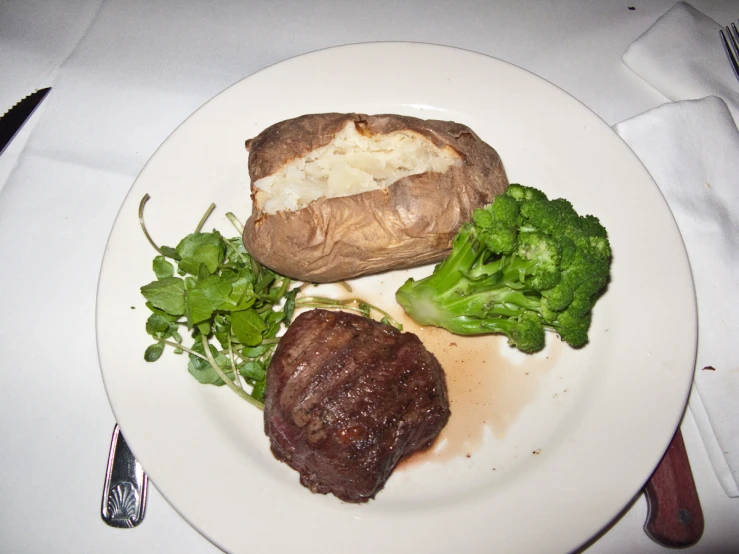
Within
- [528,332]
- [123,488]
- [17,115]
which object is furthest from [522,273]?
[17,115]

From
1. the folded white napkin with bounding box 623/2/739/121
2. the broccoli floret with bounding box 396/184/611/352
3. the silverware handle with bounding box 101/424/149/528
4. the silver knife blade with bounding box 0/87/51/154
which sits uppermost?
the folded white napkin with bounding box 623/2/739/121

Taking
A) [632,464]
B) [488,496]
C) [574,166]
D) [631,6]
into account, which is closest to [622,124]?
[574,166]

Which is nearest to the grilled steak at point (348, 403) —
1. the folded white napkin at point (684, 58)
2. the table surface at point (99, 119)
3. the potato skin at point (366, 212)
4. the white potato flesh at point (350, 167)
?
the potato skin at point (366, 212)

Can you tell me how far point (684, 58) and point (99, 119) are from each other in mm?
3170

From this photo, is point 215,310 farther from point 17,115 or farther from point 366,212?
point 17,115

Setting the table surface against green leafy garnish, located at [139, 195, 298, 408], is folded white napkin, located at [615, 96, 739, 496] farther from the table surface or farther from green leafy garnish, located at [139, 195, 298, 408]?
green leafy garnish, located at [139, 195, 298, 408]

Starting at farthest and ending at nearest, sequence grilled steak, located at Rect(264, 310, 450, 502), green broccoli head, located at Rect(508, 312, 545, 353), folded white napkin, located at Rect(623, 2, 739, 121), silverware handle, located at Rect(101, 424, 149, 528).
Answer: folded white napkin, located at Rect(623, 2, 739, 121) → silverware handle, located at Rect(101, 424, 149, 528) → green broccoli head, located at Rect(508, 312, 545, 353) → grilled steak, located at Rect(264, 310, 450, 502)

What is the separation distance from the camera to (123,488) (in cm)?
218

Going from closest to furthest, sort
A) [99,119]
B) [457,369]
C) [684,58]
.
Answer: [457,369] < [684,58] < [99,119]

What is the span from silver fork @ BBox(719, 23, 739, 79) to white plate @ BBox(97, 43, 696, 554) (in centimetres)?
96

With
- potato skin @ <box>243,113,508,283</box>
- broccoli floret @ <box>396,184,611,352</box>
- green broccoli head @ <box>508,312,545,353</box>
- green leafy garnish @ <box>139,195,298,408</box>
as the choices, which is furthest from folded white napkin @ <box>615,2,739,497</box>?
green leafy garnish @ <box>139,195,298,408</box>

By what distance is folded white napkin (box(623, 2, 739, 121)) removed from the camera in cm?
269

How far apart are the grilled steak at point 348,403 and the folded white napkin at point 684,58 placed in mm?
2015

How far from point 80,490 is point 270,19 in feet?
8.72
